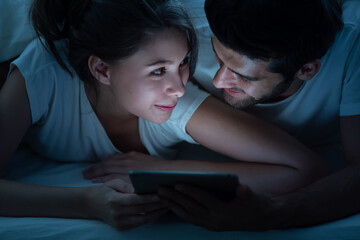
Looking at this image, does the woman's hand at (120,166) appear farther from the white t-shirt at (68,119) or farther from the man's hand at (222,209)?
the man's hand at (222,209)

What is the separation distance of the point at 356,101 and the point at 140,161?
0.68 metres

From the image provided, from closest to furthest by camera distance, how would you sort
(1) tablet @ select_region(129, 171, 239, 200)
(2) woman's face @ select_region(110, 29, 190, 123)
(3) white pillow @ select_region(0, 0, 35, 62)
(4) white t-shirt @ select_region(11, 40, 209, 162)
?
(1) tablet @ select_region(129, 171, 239, 200) < (2) woman's face @ select_region(110, 29, 190, 123) < (4) white t-shirt @ select_region(11, 40, 209, 162) < (3) white pillow @ select_region(0, 0, 35, 62)

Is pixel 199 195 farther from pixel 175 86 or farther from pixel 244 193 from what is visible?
pixel 175 86

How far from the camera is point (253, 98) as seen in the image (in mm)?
1141

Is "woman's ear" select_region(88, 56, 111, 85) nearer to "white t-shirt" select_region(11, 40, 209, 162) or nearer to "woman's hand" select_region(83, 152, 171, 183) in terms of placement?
"white t-shirt" select_region(11, 40, 209, 162)

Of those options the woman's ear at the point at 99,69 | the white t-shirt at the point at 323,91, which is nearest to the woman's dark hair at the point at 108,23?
the woman's ear at the point at 99,69

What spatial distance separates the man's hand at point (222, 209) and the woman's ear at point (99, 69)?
398 millimetres

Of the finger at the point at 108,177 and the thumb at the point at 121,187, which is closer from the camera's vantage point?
the thumb at the point at 121,187

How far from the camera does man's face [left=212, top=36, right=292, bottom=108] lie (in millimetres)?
1046

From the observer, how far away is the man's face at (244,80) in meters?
1.05

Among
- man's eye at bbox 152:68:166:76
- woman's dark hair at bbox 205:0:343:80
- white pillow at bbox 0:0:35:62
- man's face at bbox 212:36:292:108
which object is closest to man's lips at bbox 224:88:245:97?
man's face at bbox 212:36:292:108

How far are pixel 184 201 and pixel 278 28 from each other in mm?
509

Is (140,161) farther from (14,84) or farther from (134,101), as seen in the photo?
(14,84)

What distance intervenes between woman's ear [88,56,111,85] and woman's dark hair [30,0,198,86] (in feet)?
0.06
